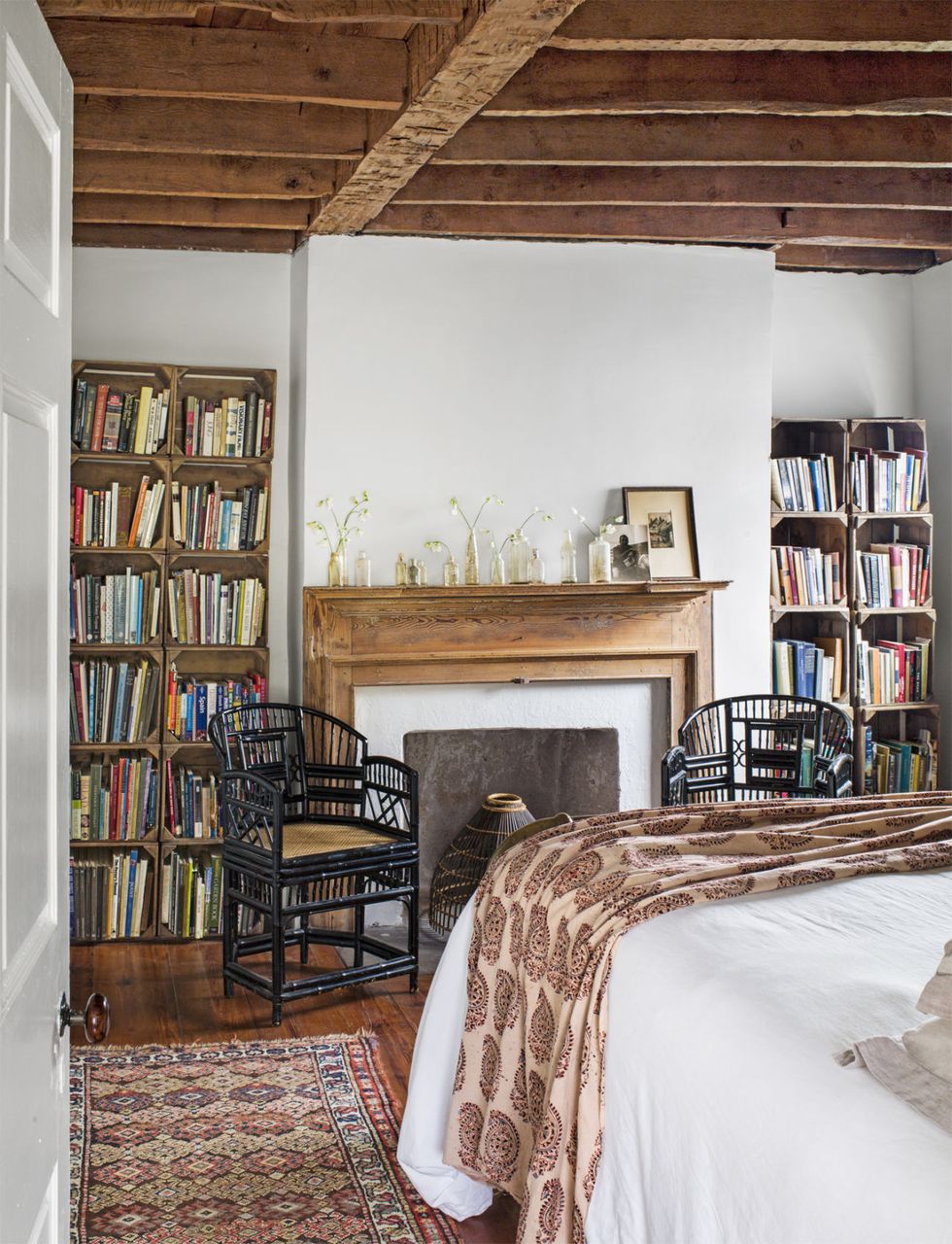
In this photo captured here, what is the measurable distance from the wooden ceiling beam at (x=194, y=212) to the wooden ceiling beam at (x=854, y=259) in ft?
6.86

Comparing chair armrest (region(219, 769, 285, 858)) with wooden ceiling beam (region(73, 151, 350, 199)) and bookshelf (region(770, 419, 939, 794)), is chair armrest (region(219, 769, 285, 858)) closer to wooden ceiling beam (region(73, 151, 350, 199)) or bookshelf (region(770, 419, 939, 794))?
wooden ceiling beam (region(73, 151, 350, 199))

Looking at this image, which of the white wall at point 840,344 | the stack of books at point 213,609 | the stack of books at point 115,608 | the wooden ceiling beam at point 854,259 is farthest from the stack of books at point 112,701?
the wooden ceiling beam at point 854,259

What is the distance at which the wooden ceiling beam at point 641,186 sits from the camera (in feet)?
14.1

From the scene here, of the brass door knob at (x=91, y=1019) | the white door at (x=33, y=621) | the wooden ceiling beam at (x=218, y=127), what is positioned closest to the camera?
the white door at (x=33, y=621)

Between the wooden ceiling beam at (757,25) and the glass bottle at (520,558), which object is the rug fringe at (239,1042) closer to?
the glass bottle at (520,558)

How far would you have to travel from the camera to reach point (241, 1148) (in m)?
3.11

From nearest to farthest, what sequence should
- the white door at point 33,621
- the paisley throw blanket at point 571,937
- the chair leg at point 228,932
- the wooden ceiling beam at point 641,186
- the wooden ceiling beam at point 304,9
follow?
the white door at point 33,621
the paisley throw blanket at point 571,937
the wooden ceiling beam at point 304,9
the chair leg at point 228,932
the wooden ceiling beam at point 641,186

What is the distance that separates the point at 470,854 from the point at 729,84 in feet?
9.16

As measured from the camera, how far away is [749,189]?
4320mm

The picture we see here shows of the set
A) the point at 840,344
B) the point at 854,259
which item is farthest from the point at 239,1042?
the point at 854,259

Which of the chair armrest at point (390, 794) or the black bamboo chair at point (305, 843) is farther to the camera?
the chair armrest at point (390, 794)

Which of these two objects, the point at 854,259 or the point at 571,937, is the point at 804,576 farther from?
the point at 571,937

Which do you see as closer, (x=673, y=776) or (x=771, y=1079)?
(x=771, y=1079)

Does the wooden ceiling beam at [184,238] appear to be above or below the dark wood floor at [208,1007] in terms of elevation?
above
